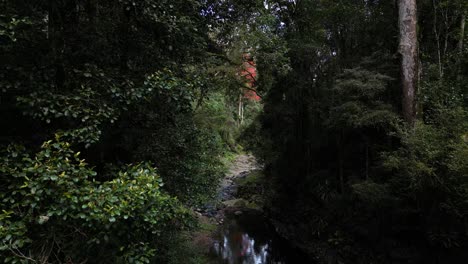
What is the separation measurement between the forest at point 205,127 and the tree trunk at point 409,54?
1.2 inches

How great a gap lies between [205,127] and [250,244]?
8.16m

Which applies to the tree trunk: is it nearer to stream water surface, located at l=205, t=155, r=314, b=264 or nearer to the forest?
the forest

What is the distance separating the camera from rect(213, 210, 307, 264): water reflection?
1271 centimetres

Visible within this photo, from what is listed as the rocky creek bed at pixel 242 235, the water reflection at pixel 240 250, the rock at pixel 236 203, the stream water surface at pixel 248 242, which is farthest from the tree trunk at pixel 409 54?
the rock at pixel 236 203

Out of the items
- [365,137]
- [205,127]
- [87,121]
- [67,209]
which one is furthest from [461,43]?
[67,209]

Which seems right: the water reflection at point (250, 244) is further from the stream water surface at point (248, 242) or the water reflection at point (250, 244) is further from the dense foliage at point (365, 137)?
the dense foliage at point (365, 137)

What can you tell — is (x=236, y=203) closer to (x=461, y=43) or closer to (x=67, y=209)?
(x=461, y=43)

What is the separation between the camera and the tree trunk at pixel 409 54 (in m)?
8.10

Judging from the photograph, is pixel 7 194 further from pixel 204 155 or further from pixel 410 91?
pixel 410 91

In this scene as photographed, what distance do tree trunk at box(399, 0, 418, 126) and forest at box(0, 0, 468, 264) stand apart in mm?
32

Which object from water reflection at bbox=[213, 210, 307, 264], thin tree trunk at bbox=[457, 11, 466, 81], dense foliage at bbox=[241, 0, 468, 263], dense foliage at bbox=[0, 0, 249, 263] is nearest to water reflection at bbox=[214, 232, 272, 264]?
water reflection at bbox=[213, 210, 307, 264]

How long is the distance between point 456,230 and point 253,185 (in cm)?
1522

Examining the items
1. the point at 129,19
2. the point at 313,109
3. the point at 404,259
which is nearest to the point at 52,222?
the point at 129,19

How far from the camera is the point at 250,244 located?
48.0 ft
